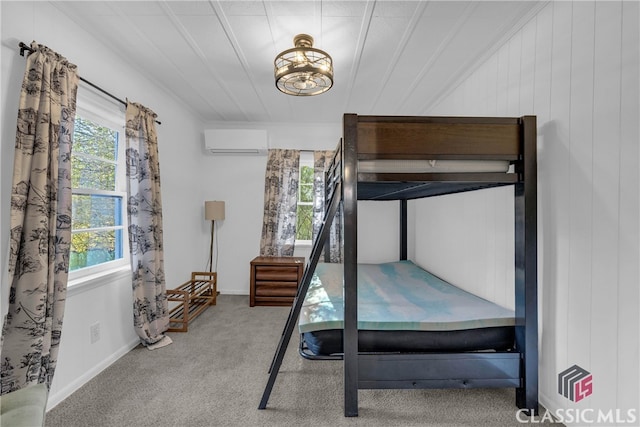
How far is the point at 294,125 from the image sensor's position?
398 cm

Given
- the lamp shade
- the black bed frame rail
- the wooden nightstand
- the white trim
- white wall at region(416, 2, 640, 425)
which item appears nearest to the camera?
white wall at region(416, 2, 640, 425)

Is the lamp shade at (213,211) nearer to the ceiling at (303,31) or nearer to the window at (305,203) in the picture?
the window at (305,203)

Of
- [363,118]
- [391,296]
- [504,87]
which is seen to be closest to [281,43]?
[363,118]

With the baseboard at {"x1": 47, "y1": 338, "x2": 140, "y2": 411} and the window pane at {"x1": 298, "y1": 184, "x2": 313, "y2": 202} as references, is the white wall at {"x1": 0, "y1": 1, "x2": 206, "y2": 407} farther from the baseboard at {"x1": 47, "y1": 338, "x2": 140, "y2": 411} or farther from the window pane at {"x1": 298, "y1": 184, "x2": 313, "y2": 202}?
the window pane at {"x1": 298, "y1": 184, "x2": 313, "y2": 202}

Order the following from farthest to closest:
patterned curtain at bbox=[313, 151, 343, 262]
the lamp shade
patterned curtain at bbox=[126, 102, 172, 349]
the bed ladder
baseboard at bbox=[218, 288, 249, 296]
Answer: baseboard at bbox=[218, 288, 249, 296], patterned curtain at bbox=[313, 151, 343, 262], the lamp shade, patterned curtain at bbox=[126, 102, 172, 349], the bed ladder

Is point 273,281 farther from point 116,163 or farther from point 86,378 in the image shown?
point 116,163

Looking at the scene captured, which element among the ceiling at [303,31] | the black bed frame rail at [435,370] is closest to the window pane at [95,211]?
the ceiling at [303,31]

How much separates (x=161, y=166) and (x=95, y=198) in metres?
0.83

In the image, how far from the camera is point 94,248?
85.6 inches

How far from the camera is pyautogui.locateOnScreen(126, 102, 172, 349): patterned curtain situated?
2.34 m

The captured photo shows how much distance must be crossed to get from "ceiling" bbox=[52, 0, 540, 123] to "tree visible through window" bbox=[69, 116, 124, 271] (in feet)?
2.20

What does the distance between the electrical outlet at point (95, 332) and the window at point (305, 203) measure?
7.96 feet

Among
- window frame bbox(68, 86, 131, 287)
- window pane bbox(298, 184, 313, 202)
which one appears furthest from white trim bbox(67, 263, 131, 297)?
window pane bbox(298, 184, 313, 202)

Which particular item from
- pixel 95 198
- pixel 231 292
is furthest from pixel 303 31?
pixel 231 292
